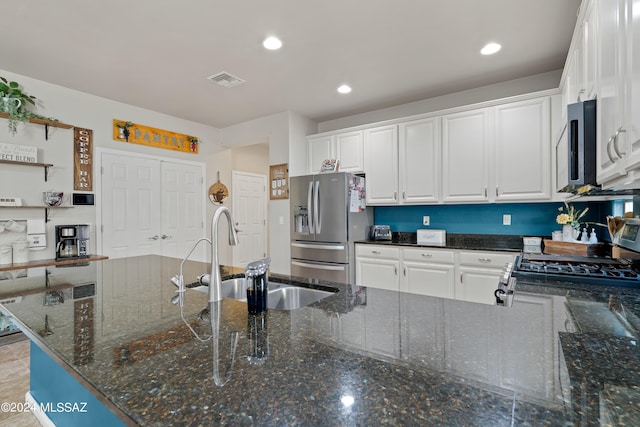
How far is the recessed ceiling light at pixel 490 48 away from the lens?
265 cm

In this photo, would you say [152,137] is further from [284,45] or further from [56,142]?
[284,45]

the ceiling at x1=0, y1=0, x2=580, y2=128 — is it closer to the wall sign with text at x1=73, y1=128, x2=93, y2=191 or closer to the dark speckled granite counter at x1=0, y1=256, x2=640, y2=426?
the wall sign with text at x1=73, y1=128, x2=93, y2=191

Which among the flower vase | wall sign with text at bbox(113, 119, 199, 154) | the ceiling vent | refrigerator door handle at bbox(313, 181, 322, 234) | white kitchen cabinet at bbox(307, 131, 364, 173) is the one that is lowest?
the flower vase

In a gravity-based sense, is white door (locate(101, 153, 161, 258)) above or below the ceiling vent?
below

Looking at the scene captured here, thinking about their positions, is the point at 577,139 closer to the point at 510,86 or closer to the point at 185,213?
the point at 510,86

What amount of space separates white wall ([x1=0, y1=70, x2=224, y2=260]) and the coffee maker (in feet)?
0.39

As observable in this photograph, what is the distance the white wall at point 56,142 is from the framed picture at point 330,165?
2463mm

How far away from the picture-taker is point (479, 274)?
120 inches

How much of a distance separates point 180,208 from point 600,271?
461 cm

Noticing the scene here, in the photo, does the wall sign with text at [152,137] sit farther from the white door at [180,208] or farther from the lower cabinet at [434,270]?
the lower cabinet at [434,270]

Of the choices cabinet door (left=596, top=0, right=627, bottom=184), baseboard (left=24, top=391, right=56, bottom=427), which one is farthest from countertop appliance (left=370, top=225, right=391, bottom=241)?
baseboard (left=24, top=391, right=56, bottom=427)

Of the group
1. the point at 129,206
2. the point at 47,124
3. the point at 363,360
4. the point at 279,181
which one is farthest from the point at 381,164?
the point at 47,124

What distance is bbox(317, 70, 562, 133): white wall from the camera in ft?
10.5

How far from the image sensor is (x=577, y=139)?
139 centimetres
